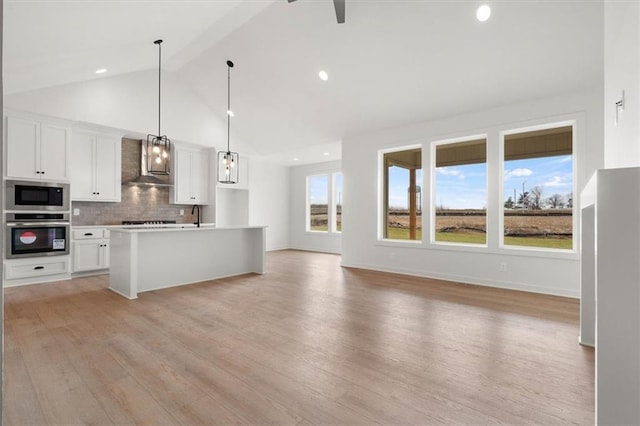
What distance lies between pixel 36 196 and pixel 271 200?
5.64 m

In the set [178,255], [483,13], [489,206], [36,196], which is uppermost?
[483,13]

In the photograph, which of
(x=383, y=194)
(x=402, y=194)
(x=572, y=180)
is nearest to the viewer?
(x=572, y=180)

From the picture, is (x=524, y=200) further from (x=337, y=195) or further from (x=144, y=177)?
(x=144, y=177)

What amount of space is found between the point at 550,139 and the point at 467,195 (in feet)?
4.87

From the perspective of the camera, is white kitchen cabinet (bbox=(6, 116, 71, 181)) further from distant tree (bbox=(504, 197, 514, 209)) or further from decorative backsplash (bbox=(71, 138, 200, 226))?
distant tree (bbox=(504, 197, 514, 209))

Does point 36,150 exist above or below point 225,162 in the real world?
below

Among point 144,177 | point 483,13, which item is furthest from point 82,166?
point 483,13

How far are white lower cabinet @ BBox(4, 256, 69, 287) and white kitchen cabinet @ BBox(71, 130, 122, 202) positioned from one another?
108cm

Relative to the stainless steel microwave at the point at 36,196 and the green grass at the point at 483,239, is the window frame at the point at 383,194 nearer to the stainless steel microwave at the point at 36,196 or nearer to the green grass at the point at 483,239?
the green grass at the point at 483,239

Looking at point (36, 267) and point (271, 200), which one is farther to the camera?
point (271, 200)

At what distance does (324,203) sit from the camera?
31.9 ft

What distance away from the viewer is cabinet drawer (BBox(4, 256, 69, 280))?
496 cm

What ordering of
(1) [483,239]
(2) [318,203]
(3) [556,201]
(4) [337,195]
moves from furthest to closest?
(2) [318,203], (4) [337,195], (1) [483,239], (3) [556,201]

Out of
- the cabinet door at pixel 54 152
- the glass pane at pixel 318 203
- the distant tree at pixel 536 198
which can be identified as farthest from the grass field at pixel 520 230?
the cabinet door at pixel 54 152
